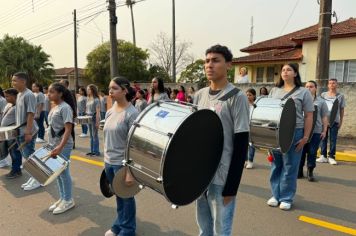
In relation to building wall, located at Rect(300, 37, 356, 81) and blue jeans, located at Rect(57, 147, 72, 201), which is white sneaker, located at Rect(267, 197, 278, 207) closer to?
blue jeans, located at Rect(57, 147, 72, 201)

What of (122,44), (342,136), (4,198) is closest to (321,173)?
(342,136)

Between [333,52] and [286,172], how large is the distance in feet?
52.0

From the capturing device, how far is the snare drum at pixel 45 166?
4.10 m

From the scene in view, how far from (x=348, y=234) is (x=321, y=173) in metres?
2.70

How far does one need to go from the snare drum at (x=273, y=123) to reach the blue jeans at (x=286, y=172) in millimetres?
142

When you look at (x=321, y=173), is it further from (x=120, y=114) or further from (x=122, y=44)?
(x=122, y=44)

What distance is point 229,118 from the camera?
7.82 feet

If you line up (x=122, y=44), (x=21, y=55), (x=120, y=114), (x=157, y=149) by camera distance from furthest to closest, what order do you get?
(x=122, y=44)
(x=21, y=55)
(x=120, y=114)
(x=157, y=149)

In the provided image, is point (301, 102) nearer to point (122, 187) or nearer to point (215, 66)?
point (215, 66)

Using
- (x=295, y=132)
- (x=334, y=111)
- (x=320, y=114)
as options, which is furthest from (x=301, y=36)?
(x=295, y=132)

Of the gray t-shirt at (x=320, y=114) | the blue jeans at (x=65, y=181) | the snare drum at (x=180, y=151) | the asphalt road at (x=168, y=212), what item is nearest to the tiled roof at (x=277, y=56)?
the gray t-shirt at (x=320, y=114)

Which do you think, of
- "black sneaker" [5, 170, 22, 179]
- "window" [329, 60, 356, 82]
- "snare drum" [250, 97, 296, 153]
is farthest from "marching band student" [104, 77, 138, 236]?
"window" [329, 60, 356, 82]

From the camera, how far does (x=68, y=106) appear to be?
14.4 ft

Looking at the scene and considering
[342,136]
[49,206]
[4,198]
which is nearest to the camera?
[49,206]
